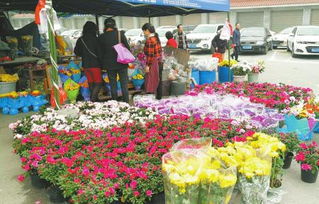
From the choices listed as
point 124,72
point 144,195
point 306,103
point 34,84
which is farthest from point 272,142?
point 34,84

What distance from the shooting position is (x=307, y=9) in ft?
80.7

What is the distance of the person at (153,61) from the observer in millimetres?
6368

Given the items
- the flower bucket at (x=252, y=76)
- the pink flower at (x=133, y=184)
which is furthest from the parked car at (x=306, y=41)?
the pink flower at (x=133, y=184)

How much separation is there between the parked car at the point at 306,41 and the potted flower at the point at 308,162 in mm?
11913

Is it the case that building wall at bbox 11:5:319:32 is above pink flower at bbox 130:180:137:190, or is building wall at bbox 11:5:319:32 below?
above

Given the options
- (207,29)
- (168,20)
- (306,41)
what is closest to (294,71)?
(306,41)

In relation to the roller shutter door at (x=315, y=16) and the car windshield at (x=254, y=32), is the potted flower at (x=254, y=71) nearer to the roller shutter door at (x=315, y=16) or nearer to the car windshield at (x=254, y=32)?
the car windshield at (x=254, y=32)

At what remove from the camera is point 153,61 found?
21.5 feet

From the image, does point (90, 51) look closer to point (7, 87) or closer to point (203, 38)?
point (7, 87)

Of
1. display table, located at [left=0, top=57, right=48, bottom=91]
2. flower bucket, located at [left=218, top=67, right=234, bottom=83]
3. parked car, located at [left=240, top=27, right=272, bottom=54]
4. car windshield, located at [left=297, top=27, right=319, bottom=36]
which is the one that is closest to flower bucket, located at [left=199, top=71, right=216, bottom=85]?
flower bucket, located at [left=218, top=67, right=234, bottom=83]

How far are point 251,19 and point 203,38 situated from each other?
41.0ft

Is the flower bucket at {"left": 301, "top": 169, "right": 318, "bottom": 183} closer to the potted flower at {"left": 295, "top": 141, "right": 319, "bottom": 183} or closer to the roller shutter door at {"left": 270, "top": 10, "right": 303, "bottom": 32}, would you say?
the potted flower at {"left": 295, "top": 141, "right": 319, "bottom": 183}

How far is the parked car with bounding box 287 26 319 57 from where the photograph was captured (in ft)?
46.6

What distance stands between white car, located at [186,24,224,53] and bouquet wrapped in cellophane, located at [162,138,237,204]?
48.5 feet
